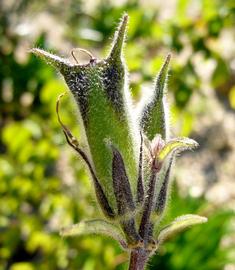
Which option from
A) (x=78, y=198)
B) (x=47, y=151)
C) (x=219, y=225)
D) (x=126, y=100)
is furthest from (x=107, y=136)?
(x=219, y=225)

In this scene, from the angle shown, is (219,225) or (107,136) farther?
(219,225)

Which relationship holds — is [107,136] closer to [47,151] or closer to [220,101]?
[47,151]

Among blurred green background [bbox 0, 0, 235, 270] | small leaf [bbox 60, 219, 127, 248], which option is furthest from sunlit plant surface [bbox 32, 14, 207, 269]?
blurred green background [bbox 0, 0, 235, 270]

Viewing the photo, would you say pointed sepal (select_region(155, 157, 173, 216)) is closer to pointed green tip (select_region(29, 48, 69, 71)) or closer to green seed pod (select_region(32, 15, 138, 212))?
green seed pod (select_region(32, 15, 138, 212))

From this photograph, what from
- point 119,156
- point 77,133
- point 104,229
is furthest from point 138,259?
point 77,133

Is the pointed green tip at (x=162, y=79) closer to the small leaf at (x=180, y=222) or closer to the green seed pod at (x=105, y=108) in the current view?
the green seed pod at (x=105, y=108)

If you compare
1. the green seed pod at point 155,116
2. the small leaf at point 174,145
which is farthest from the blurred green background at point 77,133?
the small leaf at point 174,145
